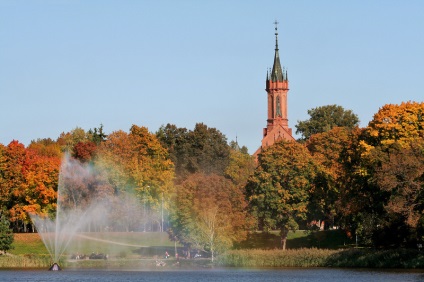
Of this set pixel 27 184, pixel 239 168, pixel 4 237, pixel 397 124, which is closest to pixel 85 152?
pixel 27 184

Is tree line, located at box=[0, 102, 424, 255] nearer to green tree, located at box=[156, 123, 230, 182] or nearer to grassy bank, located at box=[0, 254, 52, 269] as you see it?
green tree, located at box=[156, 123, 230, 182]

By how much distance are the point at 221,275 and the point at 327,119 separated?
9097cm

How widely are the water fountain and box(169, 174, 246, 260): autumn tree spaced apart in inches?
523

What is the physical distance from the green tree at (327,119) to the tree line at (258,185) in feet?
83.3

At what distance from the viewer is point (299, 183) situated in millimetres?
107625

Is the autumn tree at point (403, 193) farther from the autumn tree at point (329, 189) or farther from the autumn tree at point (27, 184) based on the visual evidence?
the autumn tree at point (27, 184)

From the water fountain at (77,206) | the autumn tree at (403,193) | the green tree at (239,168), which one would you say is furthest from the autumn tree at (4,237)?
the green tree at (239,168)

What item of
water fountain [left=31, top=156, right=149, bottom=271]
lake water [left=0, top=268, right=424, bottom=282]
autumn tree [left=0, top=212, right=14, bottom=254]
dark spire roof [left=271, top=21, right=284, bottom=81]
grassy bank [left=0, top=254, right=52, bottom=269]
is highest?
dark spire roof [left=271, top=21, right=284, bottom=81]

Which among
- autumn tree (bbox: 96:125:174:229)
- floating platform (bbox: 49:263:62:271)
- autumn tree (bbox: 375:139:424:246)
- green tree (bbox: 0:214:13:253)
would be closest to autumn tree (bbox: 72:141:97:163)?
autumn tree (bbox: 96:125:174:229)

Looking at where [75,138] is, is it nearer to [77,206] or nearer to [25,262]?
[77,206]

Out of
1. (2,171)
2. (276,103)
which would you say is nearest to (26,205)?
(2,171)

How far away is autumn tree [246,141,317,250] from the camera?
4190 inches

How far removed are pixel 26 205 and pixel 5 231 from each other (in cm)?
1934

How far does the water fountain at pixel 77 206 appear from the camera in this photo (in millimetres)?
112719
